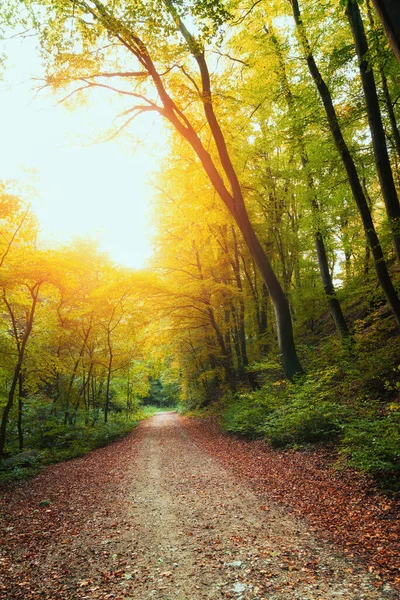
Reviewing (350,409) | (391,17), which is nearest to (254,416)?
(350,409)

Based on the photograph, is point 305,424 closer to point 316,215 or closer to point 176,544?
point 176,544

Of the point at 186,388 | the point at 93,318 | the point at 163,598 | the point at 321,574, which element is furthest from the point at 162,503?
the point at 186,388

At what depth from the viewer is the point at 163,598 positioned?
301 cm

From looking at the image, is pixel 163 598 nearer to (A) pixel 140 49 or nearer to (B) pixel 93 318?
(A) pixel 140 49

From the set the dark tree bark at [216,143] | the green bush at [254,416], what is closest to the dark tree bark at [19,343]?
the dark tree bark at [216,143]

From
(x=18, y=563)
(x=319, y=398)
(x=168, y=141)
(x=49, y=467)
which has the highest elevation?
(x=168, y=141)

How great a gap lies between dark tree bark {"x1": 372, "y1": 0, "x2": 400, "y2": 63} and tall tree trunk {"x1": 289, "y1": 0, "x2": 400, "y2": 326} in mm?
4678

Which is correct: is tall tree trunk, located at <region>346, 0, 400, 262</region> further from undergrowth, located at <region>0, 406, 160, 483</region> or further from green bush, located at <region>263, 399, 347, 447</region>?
undergrowth, located at <region>0, 406, 160, 483</region>

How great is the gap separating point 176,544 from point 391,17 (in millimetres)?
6065

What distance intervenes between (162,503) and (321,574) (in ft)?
10.6

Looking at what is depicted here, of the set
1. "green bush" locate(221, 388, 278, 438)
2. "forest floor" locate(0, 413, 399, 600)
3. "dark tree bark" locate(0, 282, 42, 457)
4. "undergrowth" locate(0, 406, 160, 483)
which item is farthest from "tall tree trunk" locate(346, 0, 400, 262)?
"undergrowth" locate(0, 406, 160, 483)

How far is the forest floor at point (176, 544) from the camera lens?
3.09 meters

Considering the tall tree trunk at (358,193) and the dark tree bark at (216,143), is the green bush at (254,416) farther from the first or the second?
the tall tree trunk at (358,193)

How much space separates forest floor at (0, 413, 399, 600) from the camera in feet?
10.1
